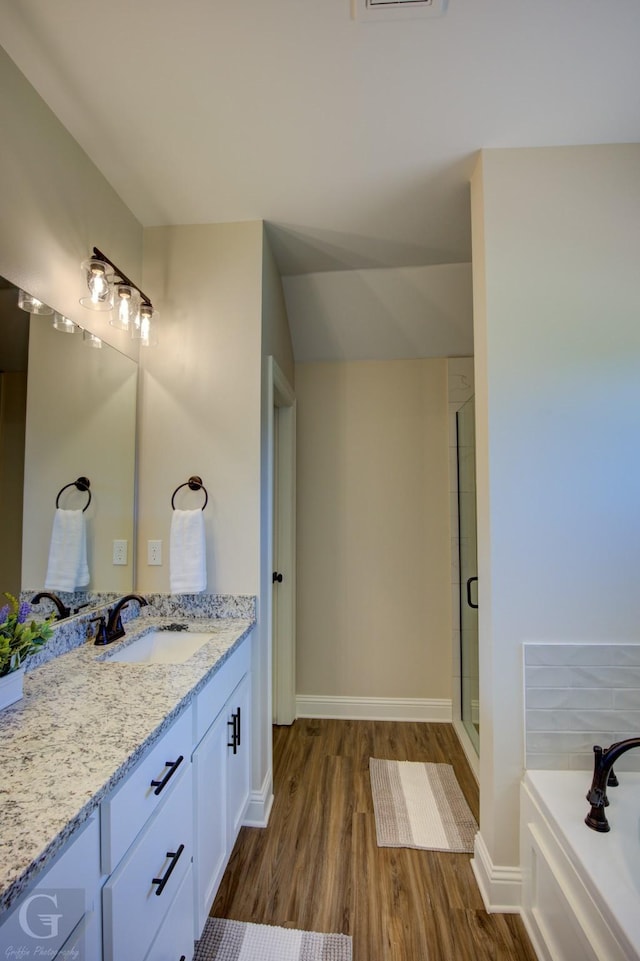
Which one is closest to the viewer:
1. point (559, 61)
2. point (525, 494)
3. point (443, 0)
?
point (443, 0)

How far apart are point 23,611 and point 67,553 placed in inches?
12.2

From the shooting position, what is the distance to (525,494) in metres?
1.50

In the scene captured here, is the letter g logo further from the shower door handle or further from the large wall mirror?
the shower door handle

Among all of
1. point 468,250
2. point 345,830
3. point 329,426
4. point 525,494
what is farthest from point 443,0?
point 345,830

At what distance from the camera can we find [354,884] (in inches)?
60.1

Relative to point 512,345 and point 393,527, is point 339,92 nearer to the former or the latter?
point 512,345

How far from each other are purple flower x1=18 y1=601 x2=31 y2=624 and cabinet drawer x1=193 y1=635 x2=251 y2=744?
21.3 inches

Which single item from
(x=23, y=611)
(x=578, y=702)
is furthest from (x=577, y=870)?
(x=23, y=611)

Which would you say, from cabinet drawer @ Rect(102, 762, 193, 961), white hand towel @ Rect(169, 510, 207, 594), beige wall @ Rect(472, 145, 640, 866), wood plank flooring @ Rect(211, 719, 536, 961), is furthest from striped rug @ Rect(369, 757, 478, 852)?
white hand towel @ Rect(169, 510, 207, 594)

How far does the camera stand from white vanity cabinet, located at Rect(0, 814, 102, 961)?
0.59 m

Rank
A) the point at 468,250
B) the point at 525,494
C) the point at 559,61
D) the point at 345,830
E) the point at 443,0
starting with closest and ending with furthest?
the point at 443,0
the point at 559,61
the point at 525,494
the point at 345,830
the point at 468,250

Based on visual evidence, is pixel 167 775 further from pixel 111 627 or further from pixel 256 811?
pixel 256 811

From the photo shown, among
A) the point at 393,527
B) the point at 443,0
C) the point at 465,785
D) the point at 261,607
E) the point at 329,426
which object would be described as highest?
the point at 443,0

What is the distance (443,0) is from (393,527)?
2.33 meters
